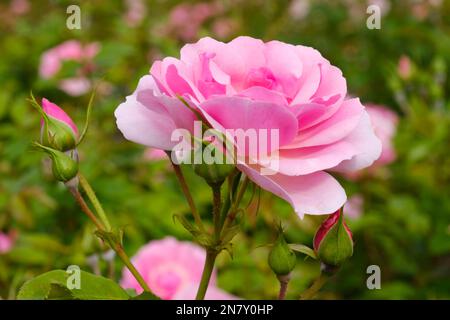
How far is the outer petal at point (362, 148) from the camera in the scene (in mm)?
571

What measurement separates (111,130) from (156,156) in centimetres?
15

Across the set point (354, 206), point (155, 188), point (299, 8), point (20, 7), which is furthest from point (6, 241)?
point (20, 7)

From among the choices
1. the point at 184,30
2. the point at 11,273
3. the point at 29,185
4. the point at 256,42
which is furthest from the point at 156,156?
the point at 184,30

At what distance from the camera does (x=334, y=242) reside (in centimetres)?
58

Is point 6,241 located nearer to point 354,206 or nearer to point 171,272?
point 171,272

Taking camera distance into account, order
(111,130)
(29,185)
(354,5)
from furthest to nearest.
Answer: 1. (354,5)
2. (111,130)
3. (29,185)

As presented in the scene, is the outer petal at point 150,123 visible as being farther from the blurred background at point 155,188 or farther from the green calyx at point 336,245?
the blurred background at point 155,188

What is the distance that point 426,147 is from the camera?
155 centimetres

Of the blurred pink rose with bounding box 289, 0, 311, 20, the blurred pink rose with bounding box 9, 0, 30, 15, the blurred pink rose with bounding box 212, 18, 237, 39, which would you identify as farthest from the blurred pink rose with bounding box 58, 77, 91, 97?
the blurred pink rose with bounding box 9, 0, 30, 15

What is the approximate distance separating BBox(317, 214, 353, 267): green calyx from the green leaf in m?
0.17

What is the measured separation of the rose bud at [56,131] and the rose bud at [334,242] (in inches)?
8.7

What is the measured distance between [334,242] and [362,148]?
0.08 meters

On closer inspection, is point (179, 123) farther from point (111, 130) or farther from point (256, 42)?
point (111, 130)

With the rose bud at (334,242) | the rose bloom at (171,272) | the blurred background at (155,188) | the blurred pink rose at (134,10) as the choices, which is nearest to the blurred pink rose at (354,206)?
the blurred background at (155,188)
